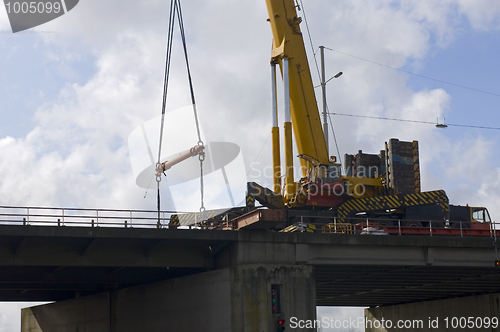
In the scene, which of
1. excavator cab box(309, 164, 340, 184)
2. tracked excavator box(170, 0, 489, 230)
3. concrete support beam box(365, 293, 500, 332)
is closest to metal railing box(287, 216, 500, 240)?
tracked excavator box(170, 0, 489, 230)

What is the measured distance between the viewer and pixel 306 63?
143 ft

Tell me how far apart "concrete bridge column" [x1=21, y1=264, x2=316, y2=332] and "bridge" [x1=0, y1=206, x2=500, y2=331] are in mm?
56

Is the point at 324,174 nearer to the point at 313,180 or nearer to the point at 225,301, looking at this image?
the point at 313,180

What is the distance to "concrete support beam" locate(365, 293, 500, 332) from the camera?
46.7 meters

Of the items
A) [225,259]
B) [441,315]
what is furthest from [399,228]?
[441,315]

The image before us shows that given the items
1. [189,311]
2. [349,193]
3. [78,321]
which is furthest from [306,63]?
[78,321]

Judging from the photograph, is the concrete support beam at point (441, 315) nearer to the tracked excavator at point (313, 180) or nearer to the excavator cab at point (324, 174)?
the tracked excavator at point (313, 180)

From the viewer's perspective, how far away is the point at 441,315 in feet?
169

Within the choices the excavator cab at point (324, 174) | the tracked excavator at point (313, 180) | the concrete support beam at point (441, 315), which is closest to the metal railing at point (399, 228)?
the tracked excavator at point (313, 180)

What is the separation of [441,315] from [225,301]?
25.4m

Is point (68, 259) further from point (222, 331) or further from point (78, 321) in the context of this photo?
point (78, 321)

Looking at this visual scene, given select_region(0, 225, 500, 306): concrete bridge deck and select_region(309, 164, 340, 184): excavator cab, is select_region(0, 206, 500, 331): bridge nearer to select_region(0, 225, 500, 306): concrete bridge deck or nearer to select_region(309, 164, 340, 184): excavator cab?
select_region(0, 225, 500, 306): concrete bridge deck

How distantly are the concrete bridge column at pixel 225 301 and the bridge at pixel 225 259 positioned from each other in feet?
0.18

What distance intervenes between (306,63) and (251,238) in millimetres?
14845
